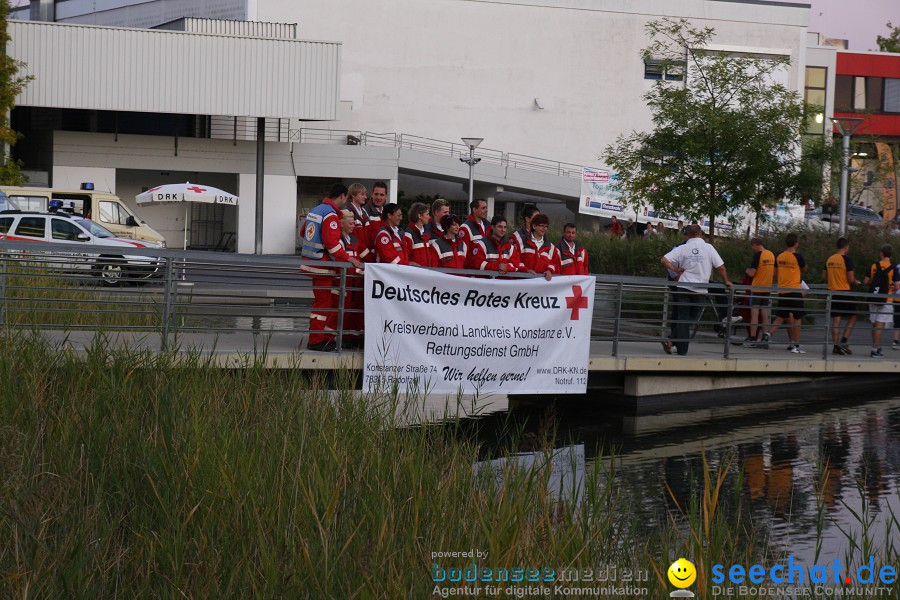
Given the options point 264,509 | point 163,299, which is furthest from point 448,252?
point 264,509

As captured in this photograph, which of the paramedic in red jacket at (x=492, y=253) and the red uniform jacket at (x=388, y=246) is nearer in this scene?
the red uniform jacket at (x=388, y=246)

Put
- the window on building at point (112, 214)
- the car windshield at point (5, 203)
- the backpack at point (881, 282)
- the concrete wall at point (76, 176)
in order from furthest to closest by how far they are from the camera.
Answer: the concrete wall at point (76, 176)
the window on building at point (112, 214)
the car windshield at point (5, 203)
the backpack at point (881, 282)

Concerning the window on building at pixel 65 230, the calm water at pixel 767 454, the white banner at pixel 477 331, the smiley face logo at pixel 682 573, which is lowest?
the calm water at pixel 767 454

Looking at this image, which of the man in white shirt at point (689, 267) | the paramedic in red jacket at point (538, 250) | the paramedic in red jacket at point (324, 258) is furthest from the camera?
the man in white shirt at point (689, 267)

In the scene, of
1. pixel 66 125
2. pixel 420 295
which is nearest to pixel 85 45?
pixel 66 125

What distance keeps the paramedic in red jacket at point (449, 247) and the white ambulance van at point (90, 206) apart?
1621cm

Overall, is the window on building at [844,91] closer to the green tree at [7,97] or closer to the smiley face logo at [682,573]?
the green tree at [7,97]

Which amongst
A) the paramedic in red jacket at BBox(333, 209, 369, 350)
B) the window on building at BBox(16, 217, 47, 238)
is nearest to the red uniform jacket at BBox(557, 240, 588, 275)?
the paramedic in red jacket at BBox(333, 209, 369, 350)

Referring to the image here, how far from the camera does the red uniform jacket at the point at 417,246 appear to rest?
1345 cm

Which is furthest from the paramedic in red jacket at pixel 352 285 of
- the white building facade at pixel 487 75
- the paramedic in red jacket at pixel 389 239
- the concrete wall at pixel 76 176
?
the white building facade at pixel 487 75

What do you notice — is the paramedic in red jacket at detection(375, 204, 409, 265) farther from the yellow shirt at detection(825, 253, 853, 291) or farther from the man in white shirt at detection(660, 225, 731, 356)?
the yellow shirt at detection(825, 253, 853, 291)

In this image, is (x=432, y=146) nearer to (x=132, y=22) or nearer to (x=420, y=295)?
(x=132, y=22)

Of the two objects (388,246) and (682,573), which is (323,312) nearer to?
(388,246)

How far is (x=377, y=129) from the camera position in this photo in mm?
52000
